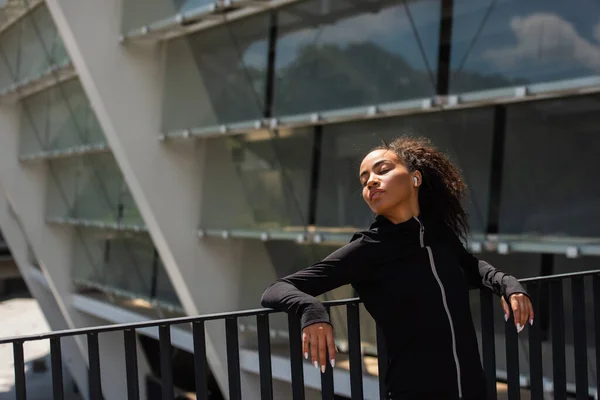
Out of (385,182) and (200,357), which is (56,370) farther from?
(385,182)

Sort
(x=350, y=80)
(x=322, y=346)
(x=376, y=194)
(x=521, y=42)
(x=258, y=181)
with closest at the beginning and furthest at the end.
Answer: (x=322, y=346)
(x=376, y=194)
(x=521, y=42)
(x=350, y=80)
(x=258, y=181)

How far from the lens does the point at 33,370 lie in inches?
958

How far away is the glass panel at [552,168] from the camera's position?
8102mm

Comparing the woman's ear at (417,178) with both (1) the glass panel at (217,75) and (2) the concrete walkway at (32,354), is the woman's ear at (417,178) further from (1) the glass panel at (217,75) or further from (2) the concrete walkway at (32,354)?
(2) the concrete walkway at (32,354)

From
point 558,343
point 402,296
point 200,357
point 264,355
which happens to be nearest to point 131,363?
point 200,357

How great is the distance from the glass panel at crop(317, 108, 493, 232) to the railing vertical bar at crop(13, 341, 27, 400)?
553cm

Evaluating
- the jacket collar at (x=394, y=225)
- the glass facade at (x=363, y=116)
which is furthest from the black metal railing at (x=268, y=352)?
the glass facade at (x=363, y=116)

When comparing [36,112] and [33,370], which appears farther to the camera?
[33,370]

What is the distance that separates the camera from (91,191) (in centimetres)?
1958

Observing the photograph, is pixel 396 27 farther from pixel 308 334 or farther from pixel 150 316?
pixel 150 316

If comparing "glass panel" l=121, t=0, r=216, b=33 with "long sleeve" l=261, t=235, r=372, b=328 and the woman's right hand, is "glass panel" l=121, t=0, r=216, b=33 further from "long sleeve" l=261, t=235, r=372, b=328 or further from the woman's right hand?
the woman's right hand

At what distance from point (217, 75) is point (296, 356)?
397 inches

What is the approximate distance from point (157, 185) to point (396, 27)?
5588mm

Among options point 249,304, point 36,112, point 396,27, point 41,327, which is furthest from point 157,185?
point 41,327
